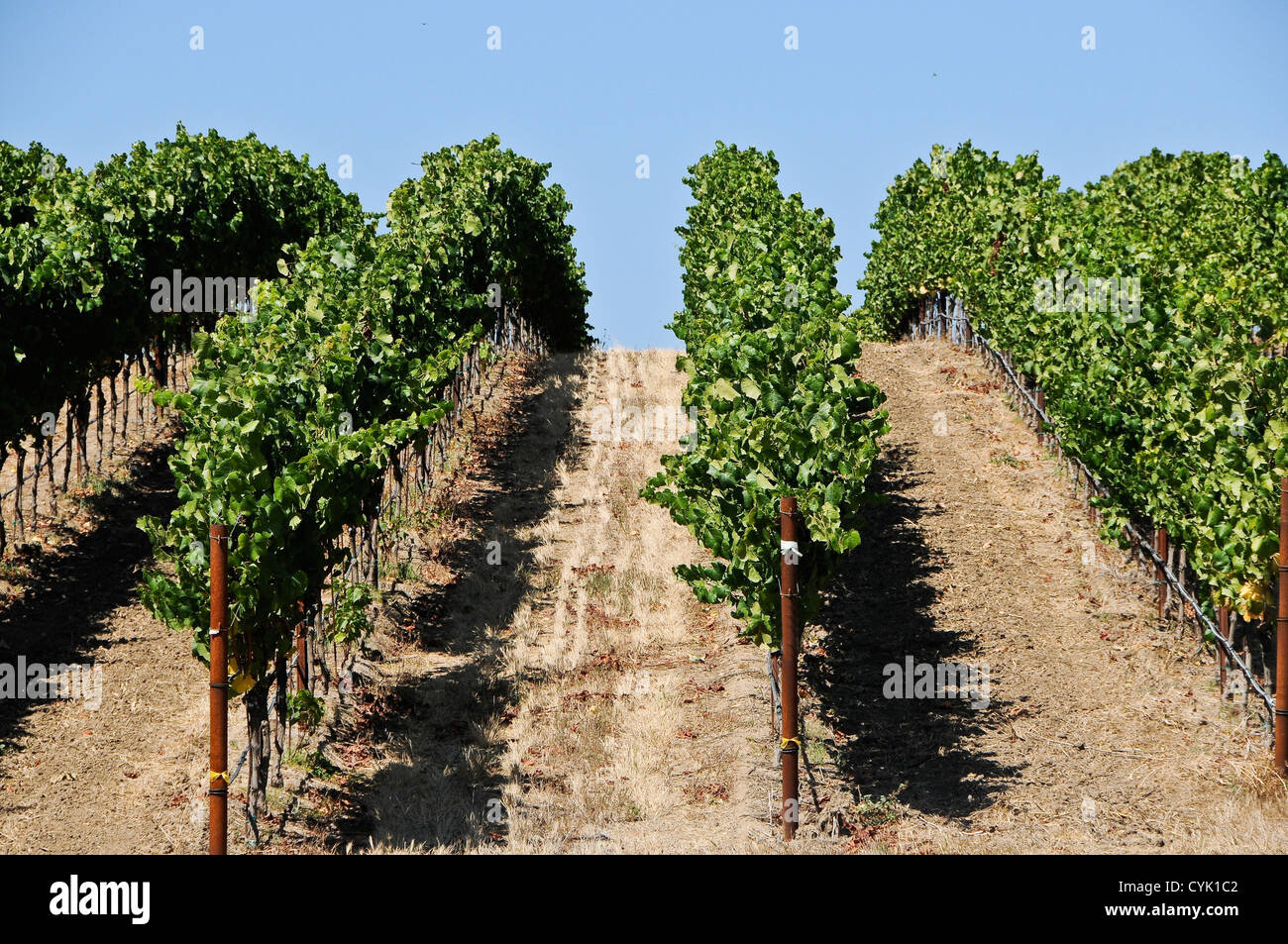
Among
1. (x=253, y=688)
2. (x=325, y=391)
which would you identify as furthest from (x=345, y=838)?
(x=325, y=391)

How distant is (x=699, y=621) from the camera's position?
813 inches

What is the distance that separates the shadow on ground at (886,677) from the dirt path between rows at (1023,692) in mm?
32

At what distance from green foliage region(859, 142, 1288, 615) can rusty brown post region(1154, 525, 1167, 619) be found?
1.51ft

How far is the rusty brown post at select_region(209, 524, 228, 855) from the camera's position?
38.0 ft

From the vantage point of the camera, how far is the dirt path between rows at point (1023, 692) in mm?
14203

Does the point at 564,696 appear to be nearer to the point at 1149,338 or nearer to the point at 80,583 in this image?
the point at 80,583

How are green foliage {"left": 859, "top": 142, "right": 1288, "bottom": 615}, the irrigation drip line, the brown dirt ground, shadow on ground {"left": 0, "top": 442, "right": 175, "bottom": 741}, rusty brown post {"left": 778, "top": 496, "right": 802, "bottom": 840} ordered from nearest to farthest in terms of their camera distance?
1. rusty brown post {"left": 778, "top": 496, "right": 802, "bottom": 840}
2. the brown dirt ground
3. green foliage {"left": 859, "top": 142, "right": 1288, "bottom": 615}
4. the irrigation drip line
5. shadow on ground {"left": 0, "top": 442, "right": 175, "bottom": 741}

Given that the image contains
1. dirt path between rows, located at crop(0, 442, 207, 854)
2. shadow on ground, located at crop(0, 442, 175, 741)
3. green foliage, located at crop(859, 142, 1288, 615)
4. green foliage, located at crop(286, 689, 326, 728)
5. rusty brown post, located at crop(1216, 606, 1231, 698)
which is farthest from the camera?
shadow on ground, located at crop(0, 442, 175, 741)

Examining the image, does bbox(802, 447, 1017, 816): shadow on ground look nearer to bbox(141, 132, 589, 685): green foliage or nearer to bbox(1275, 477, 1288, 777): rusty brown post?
bbox(1275, 477, 1288, 777): rusty brown post

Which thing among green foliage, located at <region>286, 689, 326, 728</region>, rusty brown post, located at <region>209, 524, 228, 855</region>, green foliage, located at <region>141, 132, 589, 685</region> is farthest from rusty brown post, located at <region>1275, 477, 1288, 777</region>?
rusty brown post, located at <region>209, 524, 228, 855</region>

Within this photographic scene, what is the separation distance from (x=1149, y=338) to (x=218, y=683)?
1453cm

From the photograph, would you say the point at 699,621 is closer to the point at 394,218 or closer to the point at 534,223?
the point at 394,218

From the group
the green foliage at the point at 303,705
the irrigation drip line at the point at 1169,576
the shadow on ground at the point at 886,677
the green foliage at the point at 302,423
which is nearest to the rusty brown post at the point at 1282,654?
the irrigation drip line at the point at 1169,576
